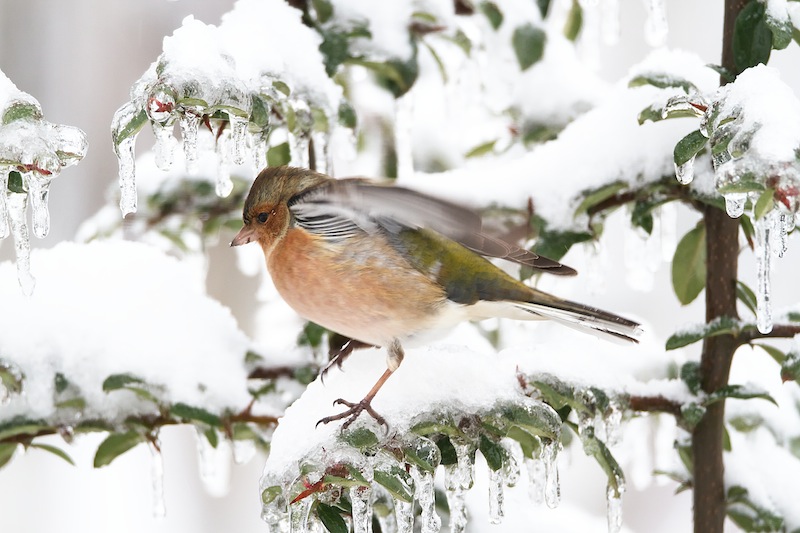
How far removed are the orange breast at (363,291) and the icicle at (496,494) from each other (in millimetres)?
353

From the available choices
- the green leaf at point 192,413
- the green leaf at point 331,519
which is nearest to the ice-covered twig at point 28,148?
the green leaf at point 192,413

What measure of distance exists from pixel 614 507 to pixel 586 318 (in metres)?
0.26

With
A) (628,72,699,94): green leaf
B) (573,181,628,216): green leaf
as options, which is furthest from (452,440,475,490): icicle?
(628,72,699,94): green leaf

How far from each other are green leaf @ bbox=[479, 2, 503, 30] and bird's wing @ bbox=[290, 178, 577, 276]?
0.54m

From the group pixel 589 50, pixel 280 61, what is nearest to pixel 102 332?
pixel 280 61

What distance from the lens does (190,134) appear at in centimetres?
130

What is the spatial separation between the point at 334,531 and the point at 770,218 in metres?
0.58

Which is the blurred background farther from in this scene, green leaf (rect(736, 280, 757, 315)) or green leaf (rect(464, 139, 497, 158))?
green leaf (rect(736, 280, 757, 315))

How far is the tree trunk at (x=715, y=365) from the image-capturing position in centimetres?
145

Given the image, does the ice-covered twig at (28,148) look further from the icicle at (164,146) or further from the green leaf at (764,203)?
the green leaf at (764,203)

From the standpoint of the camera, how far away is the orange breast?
5.17 ft

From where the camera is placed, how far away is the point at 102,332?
160 centimetres

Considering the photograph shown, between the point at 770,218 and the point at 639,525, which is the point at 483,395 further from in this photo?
the point at 639,525

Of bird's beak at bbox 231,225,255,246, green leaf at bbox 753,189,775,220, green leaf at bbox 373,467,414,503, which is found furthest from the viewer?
bird's beak at bbox 231,225,255,246
